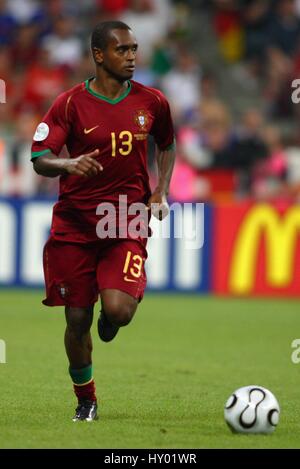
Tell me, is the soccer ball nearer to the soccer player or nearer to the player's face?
the soccer player

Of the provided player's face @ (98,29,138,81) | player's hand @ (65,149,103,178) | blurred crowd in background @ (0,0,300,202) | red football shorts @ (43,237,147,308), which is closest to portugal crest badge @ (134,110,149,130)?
player's face @ (98,29,138,81)

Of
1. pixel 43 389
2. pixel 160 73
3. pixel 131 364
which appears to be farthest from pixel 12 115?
pixel 43 389

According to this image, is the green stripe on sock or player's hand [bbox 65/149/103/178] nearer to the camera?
player's hand [bbox 65/149/103/178]

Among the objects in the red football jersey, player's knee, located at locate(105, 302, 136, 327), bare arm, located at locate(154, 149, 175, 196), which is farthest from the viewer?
bare arm, located at locate(154, 149, 175, 196)

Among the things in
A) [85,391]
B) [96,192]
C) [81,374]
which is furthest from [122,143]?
[85,391]

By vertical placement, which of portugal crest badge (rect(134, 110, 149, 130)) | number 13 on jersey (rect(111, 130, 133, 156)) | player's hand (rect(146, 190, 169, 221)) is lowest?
player's hand (rect(146, 190, 169, 221))

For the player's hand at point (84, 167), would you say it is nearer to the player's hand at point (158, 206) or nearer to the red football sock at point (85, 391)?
the player's hand at point (158, 206)

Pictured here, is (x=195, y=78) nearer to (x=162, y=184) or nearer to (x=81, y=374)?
(x=162, y=184)

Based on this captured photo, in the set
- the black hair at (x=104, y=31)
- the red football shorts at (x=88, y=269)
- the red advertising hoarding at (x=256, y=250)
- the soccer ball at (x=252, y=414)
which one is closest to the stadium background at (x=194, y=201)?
the red advertising hoarding at (x=256, y=250)

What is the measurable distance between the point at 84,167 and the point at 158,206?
0.74 metres

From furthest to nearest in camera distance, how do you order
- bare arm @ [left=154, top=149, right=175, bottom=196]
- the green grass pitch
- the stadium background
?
the stadium background < bare arm @ [left=154, top=149, right=175, bottom=196] < the green grass pitch

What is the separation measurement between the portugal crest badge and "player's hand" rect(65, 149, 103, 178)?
0.59 m

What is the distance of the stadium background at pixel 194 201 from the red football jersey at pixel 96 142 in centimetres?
132

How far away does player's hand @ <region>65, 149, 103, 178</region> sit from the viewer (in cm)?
676
